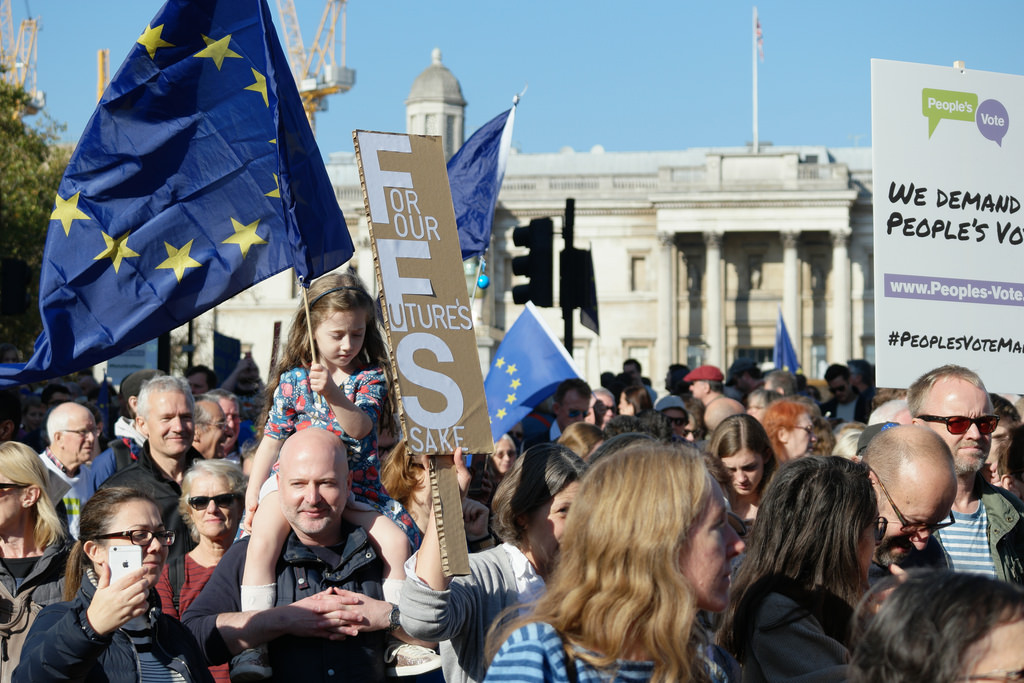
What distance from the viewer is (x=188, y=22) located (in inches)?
223

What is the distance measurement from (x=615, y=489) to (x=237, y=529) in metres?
3.15

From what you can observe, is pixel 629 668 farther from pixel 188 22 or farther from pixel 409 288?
pixel 188 22

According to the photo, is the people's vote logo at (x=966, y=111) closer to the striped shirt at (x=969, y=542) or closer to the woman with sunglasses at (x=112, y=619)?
the striped shirt at (x=969, y=542)

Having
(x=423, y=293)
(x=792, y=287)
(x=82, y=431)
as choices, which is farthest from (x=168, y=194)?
(x=792, y=287)

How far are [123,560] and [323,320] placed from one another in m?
1.36

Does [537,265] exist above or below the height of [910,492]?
above

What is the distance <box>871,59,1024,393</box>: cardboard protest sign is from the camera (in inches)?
237

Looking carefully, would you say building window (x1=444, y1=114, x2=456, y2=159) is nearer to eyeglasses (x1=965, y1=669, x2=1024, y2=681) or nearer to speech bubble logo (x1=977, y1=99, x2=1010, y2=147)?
speech bubble logo (x1=977, y1=99, x2=1010, y2=147)

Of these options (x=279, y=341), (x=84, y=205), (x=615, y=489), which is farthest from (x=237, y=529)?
(x=615, y=489)

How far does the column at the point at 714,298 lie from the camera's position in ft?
187

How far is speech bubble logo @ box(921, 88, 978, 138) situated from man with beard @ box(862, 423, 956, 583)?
2648 mm

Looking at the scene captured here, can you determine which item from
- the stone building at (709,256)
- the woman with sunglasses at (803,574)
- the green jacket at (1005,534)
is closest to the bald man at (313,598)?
the woman with sunglasses at (803,574)

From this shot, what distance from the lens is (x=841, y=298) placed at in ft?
184

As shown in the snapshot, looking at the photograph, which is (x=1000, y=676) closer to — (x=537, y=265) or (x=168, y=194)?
(x=168, y=194)
